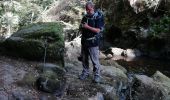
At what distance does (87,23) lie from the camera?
7.52 metres

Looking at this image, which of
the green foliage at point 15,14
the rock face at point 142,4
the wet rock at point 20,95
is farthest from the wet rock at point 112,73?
the green foliage at point 15,14

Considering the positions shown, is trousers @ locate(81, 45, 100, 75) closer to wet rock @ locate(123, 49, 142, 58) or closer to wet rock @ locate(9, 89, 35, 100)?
wet rock @ locate(9, 89, 35, 100)

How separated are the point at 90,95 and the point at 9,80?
187 centimetres

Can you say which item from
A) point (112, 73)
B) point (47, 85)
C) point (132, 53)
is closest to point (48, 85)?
point (47, 85)

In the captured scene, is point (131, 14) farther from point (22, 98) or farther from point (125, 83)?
point (22, 98)

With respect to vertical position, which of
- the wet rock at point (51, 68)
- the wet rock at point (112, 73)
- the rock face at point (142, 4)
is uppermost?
the rock face at point (142, 4)

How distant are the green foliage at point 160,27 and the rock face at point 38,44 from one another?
41.2ft

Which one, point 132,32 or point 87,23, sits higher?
point 87,23

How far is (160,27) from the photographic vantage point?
2000 centimetres

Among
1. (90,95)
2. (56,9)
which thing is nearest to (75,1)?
(56,9)

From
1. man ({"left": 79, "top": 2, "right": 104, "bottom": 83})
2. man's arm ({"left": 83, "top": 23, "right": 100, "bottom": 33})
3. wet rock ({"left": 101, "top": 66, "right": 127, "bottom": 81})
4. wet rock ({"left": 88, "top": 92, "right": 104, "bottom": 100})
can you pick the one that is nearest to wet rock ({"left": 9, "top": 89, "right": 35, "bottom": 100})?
wet rock ({"left": 88, "top": 92, "right": 104, "bottom": 100})

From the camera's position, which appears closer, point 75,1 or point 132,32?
point 132,32

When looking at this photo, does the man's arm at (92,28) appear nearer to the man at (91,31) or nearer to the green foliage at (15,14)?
the man at (91,31)

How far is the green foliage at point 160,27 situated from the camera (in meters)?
19.8
